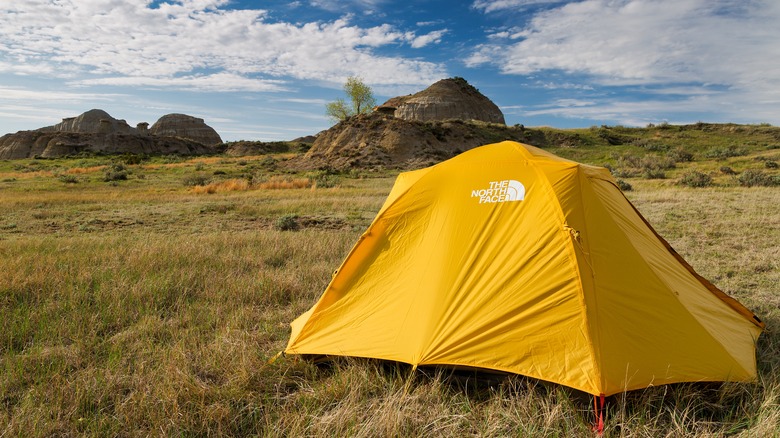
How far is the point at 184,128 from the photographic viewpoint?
10425 cm

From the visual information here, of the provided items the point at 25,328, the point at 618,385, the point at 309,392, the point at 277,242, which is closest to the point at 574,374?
the point at 618,385

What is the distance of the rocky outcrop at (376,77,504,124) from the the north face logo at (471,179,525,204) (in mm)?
61542

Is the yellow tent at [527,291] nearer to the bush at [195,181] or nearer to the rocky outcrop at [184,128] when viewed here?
the bush at [195,181]

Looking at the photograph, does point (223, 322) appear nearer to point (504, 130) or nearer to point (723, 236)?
point (723, 236)

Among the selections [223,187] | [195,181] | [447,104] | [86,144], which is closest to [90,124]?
[86,144]

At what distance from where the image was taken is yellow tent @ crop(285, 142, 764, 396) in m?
3.41

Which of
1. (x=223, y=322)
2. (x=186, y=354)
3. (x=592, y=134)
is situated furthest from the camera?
(x=592, y=134)

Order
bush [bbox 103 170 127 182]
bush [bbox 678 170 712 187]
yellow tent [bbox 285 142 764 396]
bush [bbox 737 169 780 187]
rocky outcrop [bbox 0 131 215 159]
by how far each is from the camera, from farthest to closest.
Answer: rocky outcrop [bbox 0 131 215 159] < bush [bbox 103 170 127 182] < bush [bbox 678 170 712 187] < bush [bbox 737 169 780 187] < yellow tent [bbox 285 142 764 396]

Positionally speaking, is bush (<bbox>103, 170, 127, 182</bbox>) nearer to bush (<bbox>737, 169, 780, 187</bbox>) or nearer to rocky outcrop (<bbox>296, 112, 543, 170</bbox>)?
rocky outcrop (<bbox>296, 112, 543, 170</bbox>)

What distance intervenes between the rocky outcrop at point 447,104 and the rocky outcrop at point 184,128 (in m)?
51.5

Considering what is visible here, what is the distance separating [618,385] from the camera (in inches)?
126

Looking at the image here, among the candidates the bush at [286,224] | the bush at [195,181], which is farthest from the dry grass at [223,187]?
the bush at [286,224]

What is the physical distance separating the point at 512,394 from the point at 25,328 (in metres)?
5.16

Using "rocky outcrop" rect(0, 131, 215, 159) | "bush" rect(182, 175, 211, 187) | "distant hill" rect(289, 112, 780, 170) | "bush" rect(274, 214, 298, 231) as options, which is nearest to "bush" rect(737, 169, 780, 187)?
"bush" rect(274, 214, 298, 231)
